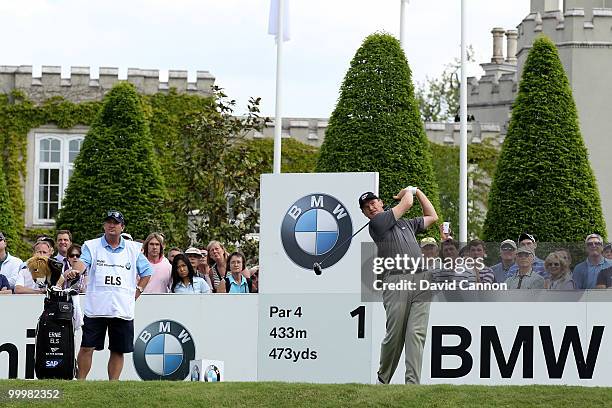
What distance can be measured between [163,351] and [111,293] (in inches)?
56.0

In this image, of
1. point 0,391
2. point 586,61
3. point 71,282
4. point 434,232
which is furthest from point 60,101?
point 0,391

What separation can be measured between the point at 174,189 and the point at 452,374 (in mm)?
21846

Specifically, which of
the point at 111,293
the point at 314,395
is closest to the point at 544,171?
the point at 111,293

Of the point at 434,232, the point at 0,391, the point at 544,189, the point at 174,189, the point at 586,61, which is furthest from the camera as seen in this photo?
the point at 586,61

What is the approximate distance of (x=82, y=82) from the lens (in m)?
39.0

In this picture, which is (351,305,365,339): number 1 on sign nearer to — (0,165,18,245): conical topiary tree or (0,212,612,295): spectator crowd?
(0,212,612,295): spectator crowd

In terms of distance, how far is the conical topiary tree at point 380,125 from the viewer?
26.4 m

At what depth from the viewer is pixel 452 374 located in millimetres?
15180

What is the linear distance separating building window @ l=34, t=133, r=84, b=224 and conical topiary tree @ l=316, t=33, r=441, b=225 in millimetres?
13299

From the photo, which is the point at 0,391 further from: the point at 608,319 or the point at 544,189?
the point at 544,189

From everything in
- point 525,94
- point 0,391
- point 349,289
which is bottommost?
point 0,391

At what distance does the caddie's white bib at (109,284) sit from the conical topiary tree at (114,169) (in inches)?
675

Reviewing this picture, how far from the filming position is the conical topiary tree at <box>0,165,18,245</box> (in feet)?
110

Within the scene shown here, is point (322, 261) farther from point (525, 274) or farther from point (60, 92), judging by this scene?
point (60, 92)
